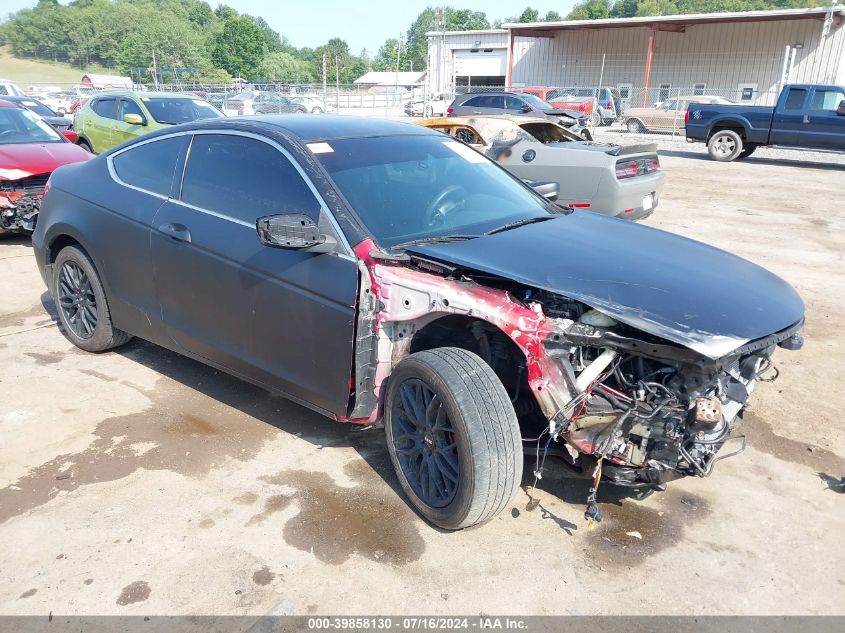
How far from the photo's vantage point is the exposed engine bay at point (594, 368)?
2676mm

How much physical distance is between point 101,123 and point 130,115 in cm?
131

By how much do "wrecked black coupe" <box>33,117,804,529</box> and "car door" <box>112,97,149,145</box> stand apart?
323 inches

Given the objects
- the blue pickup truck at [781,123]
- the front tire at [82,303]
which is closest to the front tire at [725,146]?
the blue pickup truck at [781,123]

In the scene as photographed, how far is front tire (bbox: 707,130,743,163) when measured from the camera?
60.2 ft

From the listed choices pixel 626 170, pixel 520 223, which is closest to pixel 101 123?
pixel 626 170

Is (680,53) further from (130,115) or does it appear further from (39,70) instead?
(39,70)

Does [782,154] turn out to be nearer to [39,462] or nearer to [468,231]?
[468,231]

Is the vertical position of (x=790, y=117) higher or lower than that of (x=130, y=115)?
higher

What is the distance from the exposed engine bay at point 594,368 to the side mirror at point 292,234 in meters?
0.20

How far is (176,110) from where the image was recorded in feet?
39.1

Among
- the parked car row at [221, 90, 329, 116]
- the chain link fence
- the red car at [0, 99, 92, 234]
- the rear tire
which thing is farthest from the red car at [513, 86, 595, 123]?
the red car at [0, 99, 92, 234]

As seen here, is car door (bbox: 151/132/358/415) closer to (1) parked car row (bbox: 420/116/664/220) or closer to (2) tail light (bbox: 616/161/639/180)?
(1) parked car row (bbox: 420/116/664/220)

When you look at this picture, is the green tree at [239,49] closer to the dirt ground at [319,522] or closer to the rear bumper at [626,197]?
the rear bumper at [626,197]

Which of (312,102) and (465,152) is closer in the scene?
(465,152)
